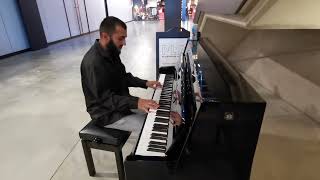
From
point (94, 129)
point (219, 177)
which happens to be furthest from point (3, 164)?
point (219, 177)

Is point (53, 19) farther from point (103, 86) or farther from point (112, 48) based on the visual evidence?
point (103, 86)

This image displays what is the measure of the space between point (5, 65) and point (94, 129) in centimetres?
529

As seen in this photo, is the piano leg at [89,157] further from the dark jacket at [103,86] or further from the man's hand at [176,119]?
the man's hand at [176,119]

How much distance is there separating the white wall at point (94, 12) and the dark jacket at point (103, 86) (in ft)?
33.9

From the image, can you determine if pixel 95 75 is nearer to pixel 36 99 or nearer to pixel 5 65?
pixel 36 99

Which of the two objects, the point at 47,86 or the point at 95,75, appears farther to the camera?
the point at 47,86

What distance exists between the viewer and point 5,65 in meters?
5.43

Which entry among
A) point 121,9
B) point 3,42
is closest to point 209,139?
point 3,42

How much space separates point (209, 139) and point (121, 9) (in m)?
16.1

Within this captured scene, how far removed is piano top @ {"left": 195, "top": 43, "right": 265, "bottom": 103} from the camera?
0.81 m

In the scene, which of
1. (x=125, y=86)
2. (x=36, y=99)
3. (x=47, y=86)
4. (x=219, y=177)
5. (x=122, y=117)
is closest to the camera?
(x=219, y=177)

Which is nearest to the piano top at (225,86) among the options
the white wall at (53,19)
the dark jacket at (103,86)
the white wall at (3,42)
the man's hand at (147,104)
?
the man's hand at (147,104)

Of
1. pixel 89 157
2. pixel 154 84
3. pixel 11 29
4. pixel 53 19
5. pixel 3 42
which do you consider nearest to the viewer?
pixel 89 157

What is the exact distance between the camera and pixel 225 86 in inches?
36.9
